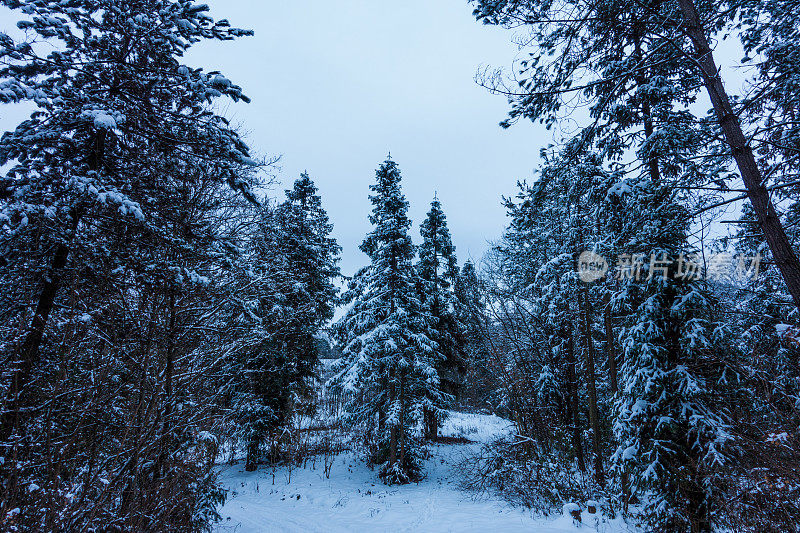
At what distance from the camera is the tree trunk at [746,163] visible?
469 cm

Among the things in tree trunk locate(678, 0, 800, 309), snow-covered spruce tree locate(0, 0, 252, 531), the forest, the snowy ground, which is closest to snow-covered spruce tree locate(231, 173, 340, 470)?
the snowy ground

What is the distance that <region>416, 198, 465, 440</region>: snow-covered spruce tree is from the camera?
21.3m

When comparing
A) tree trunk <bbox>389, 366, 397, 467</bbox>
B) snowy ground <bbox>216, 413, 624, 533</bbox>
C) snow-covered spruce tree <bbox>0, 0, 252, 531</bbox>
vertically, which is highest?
snow-covered spruce tree <bbox>0, 0, 252, 531</bbox>

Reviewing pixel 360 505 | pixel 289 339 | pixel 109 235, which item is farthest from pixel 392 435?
pixel 109 235

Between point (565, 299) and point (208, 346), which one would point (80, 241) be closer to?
point (208, 346)

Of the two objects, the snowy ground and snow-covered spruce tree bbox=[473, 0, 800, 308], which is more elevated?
snow-covered spruce tree bbox=[473, 0, 800, 308]

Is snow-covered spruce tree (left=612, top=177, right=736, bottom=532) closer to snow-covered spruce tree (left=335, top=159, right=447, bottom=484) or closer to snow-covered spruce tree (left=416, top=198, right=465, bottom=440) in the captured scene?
snow-covered spruce tree (left=335, top=159, right=447, bottom=484)

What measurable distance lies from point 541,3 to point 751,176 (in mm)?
4091

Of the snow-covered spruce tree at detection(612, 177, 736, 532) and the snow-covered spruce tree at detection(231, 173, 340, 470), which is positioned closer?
the snow-covered spruce tree at detection(612, 177, 736, 532)

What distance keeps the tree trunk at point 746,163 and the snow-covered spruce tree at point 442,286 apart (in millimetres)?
16112

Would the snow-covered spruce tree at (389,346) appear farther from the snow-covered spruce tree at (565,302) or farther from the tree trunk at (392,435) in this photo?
the snow-covered spruce tree at (565,302)

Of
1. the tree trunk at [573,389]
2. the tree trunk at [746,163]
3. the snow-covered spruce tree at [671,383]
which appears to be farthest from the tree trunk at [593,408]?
the tree trunk at [746,163]

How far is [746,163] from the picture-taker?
4941 mm

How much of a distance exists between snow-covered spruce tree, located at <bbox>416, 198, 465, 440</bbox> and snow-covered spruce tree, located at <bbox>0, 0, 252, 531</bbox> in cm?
1539
